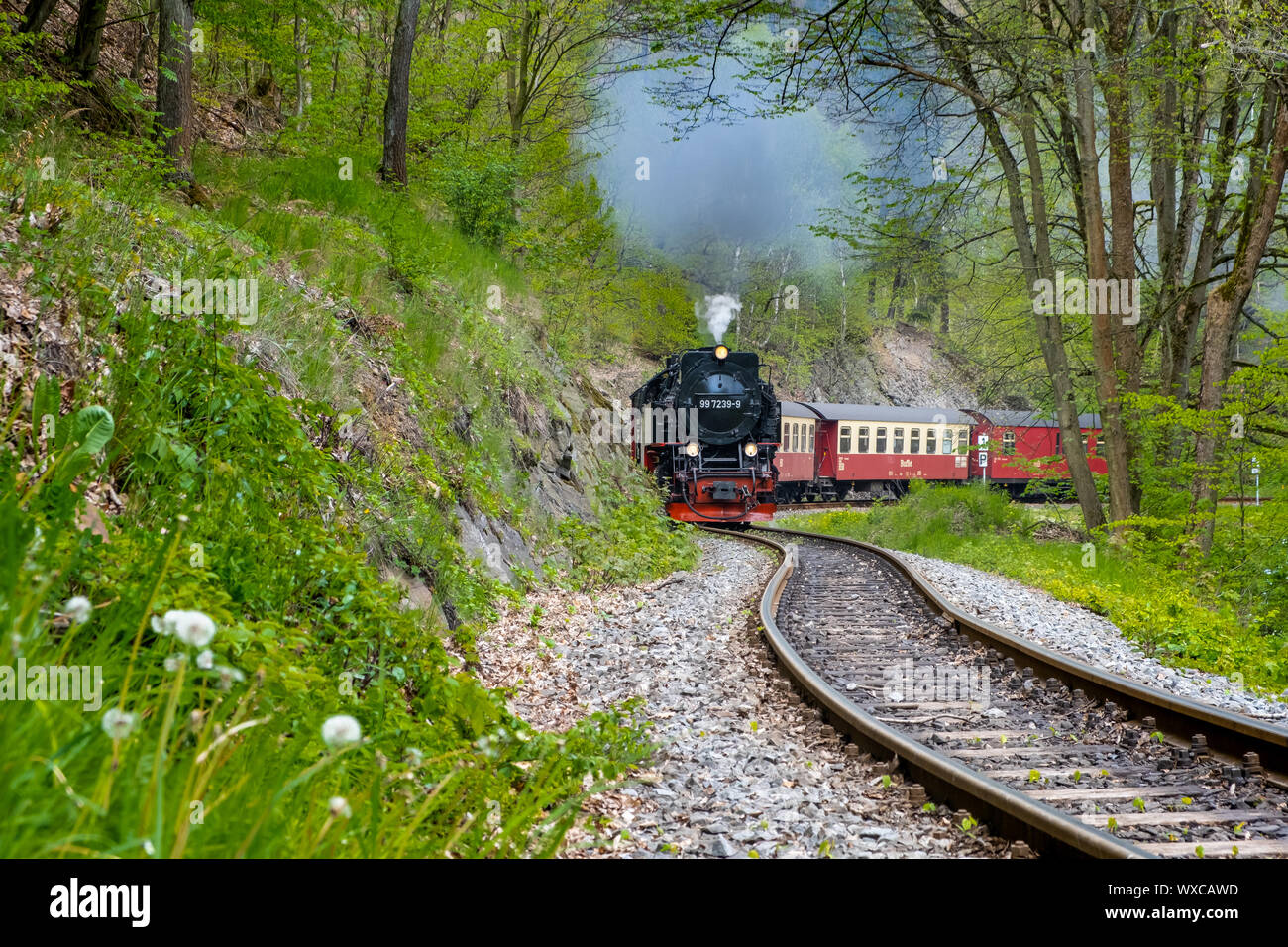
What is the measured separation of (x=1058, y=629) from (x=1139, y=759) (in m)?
3.70

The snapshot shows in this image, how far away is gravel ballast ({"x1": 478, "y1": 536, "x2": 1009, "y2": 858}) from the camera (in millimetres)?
3443

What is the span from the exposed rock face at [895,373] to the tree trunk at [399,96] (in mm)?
35971

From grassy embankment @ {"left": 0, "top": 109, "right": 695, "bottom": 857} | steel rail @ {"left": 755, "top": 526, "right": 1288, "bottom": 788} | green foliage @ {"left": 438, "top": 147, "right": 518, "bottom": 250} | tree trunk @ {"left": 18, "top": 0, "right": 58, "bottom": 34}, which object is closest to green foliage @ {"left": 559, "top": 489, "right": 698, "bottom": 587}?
grassy embankment @ {"left": 0, "top": 109, "right": 695, "bottom": 857}

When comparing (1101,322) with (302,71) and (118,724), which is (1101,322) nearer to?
(302,71)

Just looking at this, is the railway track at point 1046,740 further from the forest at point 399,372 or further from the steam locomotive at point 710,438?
the steam locomotive at point 710,438

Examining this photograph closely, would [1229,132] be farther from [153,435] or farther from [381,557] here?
[153,435]

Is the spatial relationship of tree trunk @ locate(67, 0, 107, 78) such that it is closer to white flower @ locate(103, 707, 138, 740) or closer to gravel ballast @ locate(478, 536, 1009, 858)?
gravel ballast @ locate(478, 536, 1009, 858)

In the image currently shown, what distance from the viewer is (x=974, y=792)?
370 centimetres

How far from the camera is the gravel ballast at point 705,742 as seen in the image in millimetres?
3443

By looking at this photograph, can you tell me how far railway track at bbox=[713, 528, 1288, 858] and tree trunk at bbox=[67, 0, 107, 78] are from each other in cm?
931

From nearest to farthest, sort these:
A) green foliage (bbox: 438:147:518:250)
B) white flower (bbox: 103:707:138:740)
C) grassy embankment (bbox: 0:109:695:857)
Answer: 1. white flower (bbox: 103:707:138:740)
2. grassy embankment (bbox: 0:109:695:857)
3. green foliage (bbox: 438:147:518:250)

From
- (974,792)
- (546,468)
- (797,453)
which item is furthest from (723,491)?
(974,792)

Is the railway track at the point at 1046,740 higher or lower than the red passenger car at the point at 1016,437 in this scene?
lower

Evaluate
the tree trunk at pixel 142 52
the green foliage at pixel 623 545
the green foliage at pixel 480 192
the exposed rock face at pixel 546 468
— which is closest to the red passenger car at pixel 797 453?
the exposed rock face at pixel 546 468
